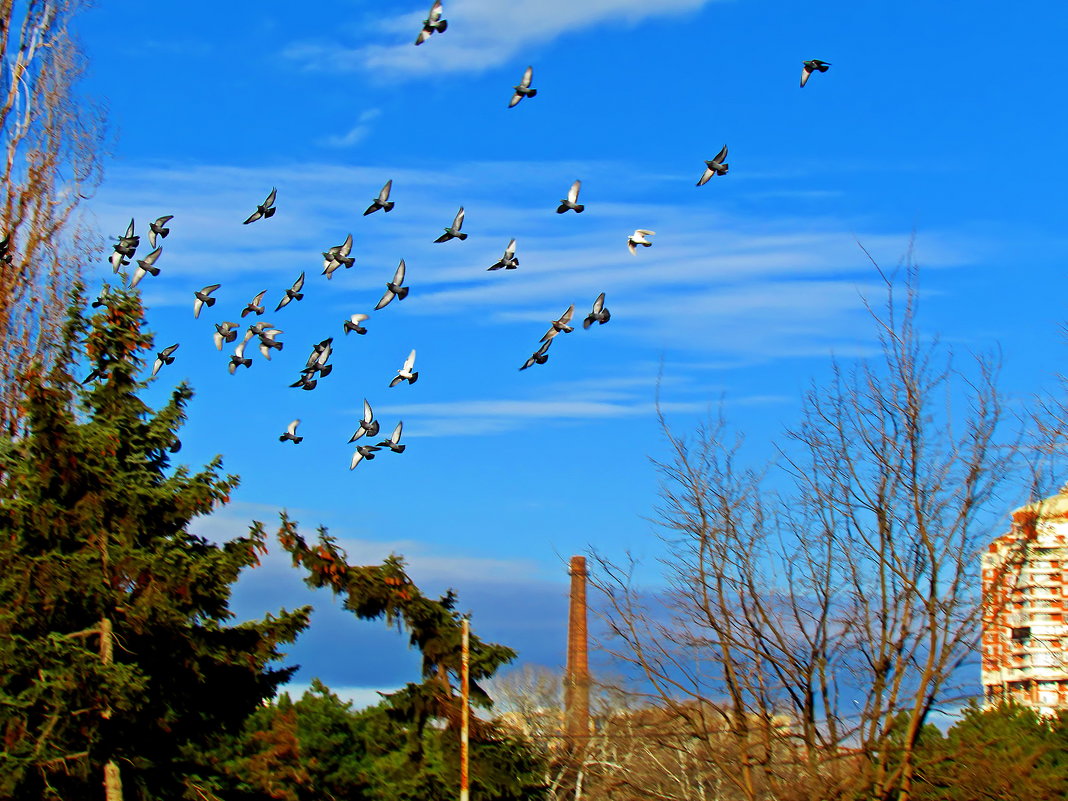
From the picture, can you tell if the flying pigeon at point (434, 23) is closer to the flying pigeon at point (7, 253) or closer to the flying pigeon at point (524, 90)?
the flying pigeon at point (524, 90)

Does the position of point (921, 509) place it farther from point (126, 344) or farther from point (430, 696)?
point (126, 344)

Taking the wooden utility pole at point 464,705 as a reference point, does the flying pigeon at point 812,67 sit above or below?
above

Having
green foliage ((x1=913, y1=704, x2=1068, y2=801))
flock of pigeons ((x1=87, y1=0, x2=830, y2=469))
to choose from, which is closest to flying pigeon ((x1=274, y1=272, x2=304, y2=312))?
flock of pigeons ((x1=87, y1=0, x2=830, y2=469))

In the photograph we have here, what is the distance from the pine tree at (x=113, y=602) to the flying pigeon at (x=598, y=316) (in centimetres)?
679

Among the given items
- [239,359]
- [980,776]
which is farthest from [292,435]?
[980,776]

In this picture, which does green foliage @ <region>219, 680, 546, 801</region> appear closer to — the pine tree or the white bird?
the pine tree

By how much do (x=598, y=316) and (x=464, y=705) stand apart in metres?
7.94

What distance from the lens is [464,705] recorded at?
83.7 feet

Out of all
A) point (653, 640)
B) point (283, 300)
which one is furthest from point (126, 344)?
point (653, 640)

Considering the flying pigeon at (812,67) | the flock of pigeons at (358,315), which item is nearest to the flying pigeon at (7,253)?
the flock of pigeons at (358,315)

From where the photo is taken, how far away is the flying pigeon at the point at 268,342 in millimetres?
24672

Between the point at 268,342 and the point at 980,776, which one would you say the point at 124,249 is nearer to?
the point at 268,342

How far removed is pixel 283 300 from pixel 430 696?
312 inches

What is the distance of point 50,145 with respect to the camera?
35031 millimetres
